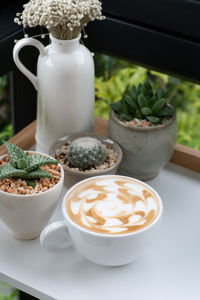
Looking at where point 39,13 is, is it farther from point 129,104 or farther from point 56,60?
point 129,104

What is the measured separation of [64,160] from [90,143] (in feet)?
0.24

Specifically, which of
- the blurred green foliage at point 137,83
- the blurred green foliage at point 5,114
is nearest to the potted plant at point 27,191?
the blurred green foliage at point 137,83

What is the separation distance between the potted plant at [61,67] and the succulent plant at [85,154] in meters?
0.09

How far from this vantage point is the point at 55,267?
1.01 m

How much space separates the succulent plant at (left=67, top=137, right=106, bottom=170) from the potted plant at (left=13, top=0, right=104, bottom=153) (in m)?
0.09

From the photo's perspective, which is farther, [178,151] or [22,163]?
[178,151]

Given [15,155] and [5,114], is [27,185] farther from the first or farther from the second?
[5,114]

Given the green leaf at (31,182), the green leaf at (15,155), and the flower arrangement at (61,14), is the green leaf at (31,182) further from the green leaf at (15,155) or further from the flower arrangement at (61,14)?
the flower arrangement at (61,14)

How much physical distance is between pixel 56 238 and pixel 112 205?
12 cm

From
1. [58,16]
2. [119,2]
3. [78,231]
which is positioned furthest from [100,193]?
[119,2]

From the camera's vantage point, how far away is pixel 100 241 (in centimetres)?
93

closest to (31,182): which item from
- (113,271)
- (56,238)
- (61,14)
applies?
(56,238)

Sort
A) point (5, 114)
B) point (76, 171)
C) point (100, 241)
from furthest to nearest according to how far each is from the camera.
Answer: point (5, 114)
point (76, 171)
point (100, 241)

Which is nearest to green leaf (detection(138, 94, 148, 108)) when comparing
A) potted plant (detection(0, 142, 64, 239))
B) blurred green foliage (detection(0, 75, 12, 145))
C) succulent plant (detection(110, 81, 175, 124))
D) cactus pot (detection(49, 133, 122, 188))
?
succulent plant (detection(110, 81, 175, 124))
